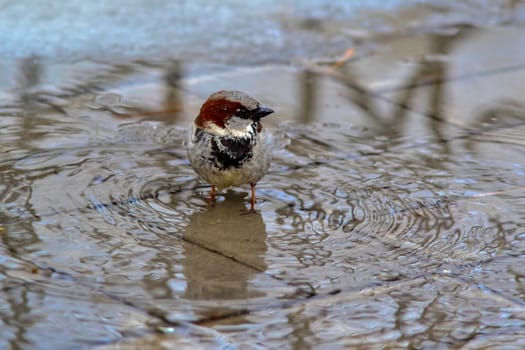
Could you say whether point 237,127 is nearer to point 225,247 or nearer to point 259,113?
point 259,113

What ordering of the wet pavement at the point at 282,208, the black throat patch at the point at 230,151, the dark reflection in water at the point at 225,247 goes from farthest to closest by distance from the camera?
the black throat patch at the point at 230,151 → the dark reflection in water at the point at 225,247 → the wet pavement at the point at 282,208

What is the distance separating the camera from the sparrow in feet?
14.5

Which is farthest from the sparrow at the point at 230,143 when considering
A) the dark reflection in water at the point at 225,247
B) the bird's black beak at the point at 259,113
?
the dark reflection in water at the point at 225,247

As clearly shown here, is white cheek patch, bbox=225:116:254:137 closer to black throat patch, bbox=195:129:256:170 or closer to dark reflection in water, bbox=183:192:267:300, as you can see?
black throat patch, bbox=195:129:256:170

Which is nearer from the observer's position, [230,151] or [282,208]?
[230,151]

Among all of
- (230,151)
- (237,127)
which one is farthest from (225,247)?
(237,127)

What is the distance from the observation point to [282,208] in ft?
15.0

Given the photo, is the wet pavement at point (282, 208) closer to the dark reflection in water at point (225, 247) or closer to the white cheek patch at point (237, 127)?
the dark reflection in water at point (225, 247)

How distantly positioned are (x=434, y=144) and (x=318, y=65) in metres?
1.48

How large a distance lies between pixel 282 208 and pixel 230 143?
39 cm

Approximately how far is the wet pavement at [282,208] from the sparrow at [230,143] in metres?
0.20

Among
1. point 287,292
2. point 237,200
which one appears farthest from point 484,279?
point 237,200

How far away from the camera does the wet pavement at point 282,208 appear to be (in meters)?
3.52

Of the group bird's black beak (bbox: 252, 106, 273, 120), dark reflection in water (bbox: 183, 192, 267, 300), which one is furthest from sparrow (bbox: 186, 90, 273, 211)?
dark reflection in water (bbox: 183, 192, 267, 300)
